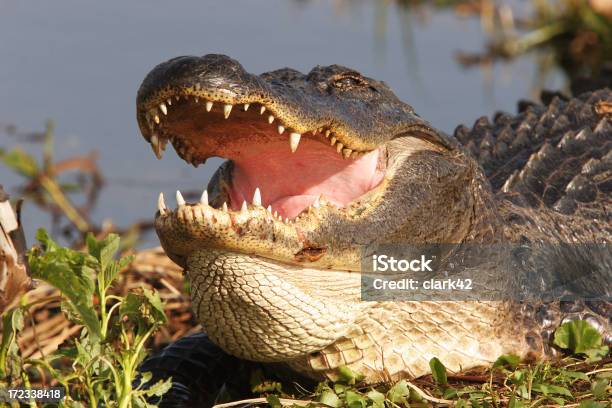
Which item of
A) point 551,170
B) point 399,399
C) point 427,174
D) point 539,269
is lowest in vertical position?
point 399,399

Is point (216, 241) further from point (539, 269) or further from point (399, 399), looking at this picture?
point (539, 269)

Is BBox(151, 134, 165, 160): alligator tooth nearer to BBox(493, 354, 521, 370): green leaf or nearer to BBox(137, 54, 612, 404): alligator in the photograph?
BBox(137, 54, 612, 404): alligator

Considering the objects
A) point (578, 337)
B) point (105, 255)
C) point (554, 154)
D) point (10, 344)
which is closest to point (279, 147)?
point (105, 255)

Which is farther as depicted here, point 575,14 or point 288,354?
point 575,14

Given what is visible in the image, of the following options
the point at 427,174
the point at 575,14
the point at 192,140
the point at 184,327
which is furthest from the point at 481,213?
the point at 575,14

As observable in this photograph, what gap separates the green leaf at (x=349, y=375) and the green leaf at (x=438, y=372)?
0.25 meters

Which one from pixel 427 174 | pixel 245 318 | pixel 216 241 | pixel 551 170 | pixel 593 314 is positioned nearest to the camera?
pixel 216 241

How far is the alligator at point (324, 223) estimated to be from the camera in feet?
9.78

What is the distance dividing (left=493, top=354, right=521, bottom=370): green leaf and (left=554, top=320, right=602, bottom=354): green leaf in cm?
20

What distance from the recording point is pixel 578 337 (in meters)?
3.69

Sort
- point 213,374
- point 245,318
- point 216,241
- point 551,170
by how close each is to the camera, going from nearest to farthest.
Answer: point 216,241, point 245,318, point 213,374, point 551,170

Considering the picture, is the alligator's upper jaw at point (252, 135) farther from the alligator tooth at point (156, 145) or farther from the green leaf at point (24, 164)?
the green leaf at point (24, 164)

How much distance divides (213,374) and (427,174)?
1283 mm

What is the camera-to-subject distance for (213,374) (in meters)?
4.13
